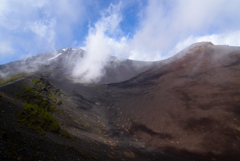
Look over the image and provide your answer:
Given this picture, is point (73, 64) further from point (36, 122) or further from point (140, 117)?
point (36, 122)

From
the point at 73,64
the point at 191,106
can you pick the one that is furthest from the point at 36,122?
the point at 73,64

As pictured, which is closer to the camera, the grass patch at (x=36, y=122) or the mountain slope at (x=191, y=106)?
the grass patch at (x=36, y=122)

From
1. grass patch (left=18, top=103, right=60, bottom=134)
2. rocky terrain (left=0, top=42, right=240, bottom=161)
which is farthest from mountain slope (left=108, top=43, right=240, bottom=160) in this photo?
grass patch (left=18, top=103, right=60, bottom=134)

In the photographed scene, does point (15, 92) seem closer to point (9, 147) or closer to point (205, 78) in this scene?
point (9, 147)

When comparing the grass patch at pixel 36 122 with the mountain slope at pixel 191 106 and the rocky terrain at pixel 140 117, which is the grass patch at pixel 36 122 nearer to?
the rocky terrain at pixel 140 117

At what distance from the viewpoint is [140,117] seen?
55.0ft

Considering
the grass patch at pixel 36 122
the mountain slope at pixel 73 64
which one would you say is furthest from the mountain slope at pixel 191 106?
the mountain slope at pixel 73 64

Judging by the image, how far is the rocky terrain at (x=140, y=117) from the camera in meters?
6.38

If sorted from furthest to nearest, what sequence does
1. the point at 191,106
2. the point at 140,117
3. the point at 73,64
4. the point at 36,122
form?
the point at 73,64 < the point at 140,117 < the point at 191,106 < the point at 36,122

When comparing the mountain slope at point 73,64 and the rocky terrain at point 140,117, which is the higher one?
the mountain slope at point 73,64

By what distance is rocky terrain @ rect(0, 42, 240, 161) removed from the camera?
638cm

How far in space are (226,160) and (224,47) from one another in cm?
2506

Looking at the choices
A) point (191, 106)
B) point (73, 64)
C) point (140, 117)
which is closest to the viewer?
point (191, 106)

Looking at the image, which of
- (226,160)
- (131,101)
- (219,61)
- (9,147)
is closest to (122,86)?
(131,101)
